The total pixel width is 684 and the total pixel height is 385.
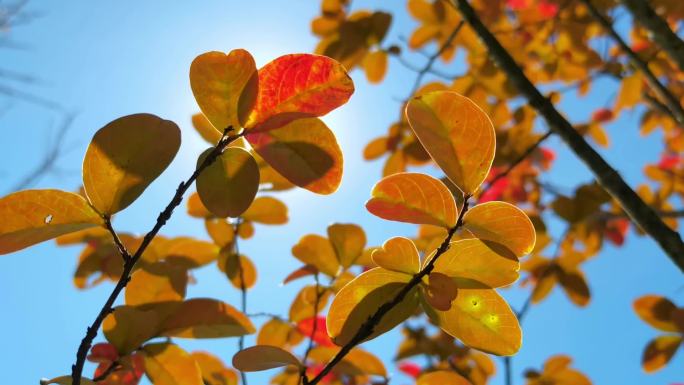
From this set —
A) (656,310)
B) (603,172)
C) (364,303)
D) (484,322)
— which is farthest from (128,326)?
(656,310)

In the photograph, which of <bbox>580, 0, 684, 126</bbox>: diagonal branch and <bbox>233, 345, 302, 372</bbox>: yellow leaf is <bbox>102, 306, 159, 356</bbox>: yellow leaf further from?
<bbox>580, 0, 684, 126</bbox>: diagonal branch

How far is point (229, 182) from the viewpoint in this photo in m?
0.55

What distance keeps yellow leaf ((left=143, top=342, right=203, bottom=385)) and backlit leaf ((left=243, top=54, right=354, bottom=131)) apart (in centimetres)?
30

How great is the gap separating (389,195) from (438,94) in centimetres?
10

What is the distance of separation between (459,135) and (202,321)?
0.38m

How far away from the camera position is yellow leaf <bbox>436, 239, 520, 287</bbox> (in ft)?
1.78

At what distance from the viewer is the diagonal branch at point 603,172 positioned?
2.49 ft

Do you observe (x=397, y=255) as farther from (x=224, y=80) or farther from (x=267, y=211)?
(x=267, y=211)

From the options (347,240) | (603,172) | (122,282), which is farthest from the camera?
(347,240)

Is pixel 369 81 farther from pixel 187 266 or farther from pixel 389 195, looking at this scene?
pixel 389 195

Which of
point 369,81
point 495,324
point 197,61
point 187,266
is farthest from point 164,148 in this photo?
point 369,81

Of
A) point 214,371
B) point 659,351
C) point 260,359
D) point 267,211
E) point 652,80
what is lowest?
point 260,359

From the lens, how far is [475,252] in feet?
1.80

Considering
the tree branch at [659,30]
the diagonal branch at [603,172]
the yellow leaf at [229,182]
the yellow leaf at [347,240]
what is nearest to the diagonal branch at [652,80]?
the tree branch at [659,30]
